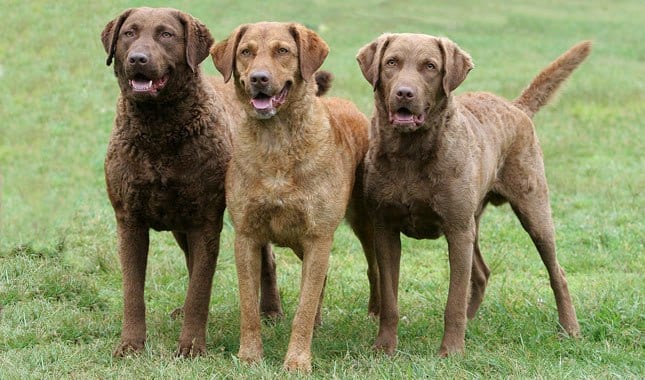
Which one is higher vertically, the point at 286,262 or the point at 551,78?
the point at 551,78

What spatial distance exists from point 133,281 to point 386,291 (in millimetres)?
1660

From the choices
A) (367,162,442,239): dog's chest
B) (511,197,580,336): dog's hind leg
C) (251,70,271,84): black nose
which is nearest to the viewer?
(251,70,271,84): black nose

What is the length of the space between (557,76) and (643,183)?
455cm

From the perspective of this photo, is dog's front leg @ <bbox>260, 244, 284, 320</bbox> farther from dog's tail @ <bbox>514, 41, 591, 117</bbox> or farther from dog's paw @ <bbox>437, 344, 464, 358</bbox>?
dog's tail @ <bbox>514, 41, 591, 117</bbox>

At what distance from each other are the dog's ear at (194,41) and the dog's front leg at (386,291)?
62.5 inches

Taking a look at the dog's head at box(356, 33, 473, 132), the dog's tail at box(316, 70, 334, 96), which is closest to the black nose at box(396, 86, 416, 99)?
the dog's head at box(356, 33, 473, 132)

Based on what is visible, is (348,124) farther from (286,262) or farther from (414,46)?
(286,262)

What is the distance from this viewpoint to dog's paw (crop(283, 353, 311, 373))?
19.9 ft

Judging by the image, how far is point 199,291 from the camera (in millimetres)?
6590

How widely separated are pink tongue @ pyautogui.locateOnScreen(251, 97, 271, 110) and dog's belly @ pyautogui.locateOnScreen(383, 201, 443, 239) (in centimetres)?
108

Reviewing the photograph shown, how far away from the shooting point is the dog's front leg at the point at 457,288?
6.45 meters

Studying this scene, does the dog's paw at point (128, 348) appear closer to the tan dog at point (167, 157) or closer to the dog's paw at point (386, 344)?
the tan dog at point (167, 157)

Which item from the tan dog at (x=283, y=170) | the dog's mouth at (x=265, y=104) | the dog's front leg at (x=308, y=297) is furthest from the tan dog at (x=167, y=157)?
the dog's front leg at (x=308, y=297)

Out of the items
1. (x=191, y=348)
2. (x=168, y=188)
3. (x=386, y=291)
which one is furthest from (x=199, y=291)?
(x=386, y=291)
